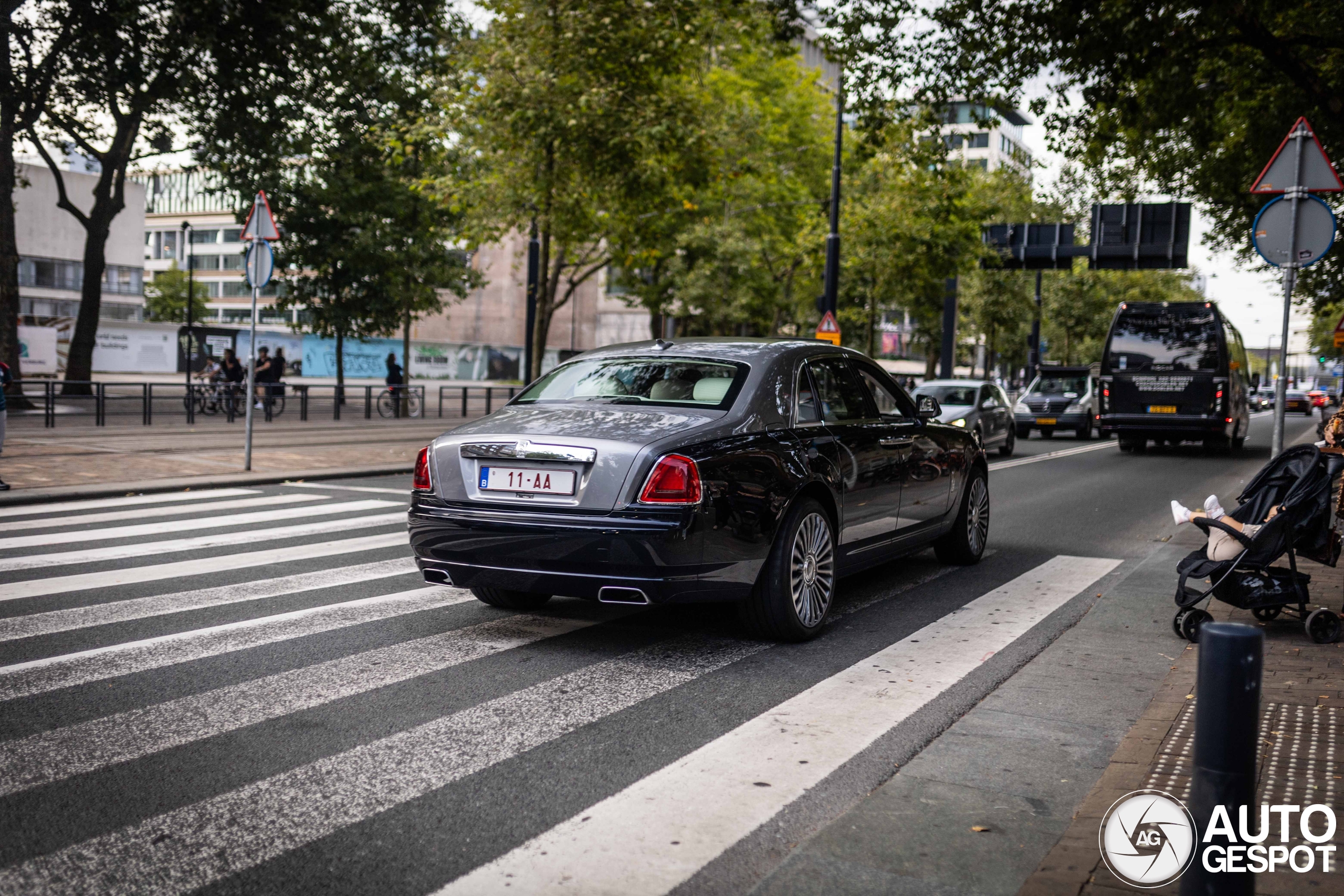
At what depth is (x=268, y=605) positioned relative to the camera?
21.5 ft

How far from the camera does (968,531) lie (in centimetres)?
860

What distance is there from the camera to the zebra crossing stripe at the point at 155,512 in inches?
378

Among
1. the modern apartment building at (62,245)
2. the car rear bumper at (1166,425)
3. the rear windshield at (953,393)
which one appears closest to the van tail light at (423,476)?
the rear windshield at (953,393)

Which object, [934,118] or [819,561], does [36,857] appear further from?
[934,118]

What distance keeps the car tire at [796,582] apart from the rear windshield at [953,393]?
1536 centimetres

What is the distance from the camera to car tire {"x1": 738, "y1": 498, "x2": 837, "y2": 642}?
18.9 feet

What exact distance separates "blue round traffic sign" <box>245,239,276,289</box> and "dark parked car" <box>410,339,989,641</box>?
855 cm

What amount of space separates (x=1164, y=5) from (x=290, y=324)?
2836 centimetres

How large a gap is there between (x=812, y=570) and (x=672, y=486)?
116 cm

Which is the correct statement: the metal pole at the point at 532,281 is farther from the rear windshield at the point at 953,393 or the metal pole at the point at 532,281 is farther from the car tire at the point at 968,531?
the car tire at the point at 968,531

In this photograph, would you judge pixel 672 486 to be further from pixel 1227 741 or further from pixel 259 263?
pixel 259 263

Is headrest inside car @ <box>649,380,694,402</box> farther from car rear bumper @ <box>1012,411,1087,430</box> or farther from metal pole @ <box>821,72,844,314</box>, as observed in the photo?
car rear bumper @ <box>1012,411,1087,430</box>

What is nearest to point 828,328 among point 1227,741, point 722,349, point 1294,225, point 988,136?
point 1294,225

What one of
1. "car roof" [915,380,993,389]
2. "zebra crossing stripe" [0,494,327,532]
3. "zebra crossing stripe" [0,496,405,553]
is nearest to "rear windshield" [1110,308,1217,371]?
"car roof" [915,380,993,389]
